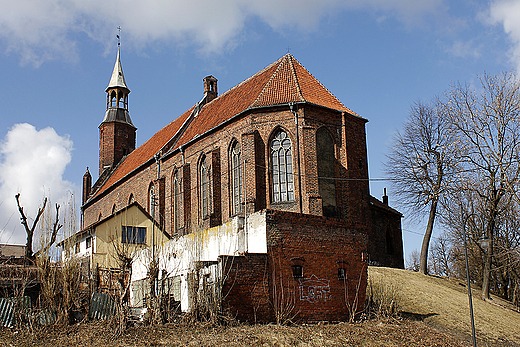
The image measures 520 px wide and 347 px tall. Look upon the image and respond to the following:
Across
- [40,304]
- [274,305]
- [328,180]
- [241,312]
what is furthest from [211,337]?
[328,180]

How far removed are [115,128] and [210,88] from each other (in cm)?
1504

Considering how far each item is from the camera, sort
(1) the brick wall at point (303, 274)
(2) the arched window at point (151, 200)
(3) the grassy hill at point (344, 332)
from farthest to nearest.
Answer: (2) the arched window at point (151, 200) → (1) the brick wall at point (303, 274) → (3) the grassy hill at point (344, 332)

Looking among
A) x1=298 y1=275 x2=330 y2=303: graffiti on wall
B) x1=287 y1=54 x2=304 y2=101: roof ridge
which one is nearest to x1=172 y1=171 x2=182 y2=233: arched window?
x1=287 y1=54 x2=304 y2=101: roof ridge

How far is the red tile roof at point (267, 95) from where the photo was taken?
26344 mm

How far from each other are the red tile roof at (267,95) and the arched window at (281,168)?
1.91 meters

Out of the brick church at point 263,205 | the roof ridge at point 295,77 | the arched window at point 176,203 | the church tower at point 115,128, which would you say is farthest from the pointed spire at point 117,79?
the roof ridge at point 295,77

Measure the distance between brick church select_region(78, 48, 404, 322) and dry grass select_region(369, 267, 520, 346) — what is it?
9.70ft

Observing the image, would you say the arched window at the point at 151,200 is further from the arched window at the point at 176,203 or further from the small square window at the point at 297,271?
the small square window at the point at 297,271

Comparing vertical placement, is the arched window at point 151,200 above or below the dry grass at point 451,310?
above

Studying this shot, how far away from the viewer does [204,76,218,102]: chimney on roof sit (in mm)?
37831

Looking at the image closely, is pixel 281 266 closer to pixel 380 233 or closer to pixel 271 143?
pixel 271 143

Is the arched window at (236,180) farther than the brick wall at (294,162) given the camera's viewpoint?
Yes

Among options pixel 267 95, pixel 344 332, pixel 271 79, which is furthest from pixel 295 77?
pixel 344 332

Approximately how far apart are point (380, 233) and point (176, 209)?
12.4m
